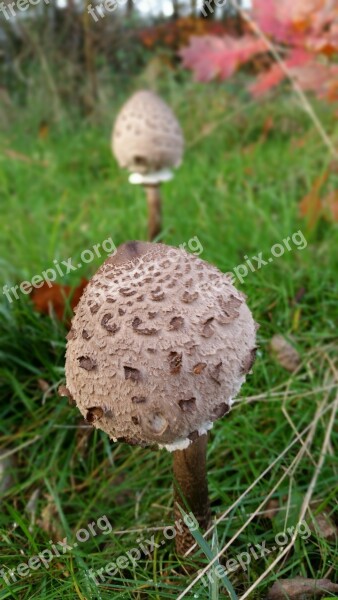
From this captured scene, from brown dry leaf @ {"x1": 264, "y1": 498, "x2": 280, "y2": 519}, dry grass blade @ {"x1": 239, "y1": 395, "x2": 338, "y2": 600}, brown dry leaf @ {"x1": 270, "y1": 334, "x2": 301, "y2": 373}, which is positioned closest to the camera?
dry grass blade @ {"x1": 239, "y1": 395, "x2": 338, "y2": 600}

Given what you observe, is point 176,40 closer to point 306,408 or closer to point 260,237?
point 260,237

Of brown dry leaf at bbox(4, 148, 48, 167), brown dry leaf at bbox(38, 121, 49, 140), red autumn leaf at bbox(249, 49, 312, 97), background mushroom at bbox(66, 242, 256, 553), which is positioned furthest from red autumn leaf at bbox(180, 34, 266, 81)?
background mushroom at bbox(66, 242, 256, 553)

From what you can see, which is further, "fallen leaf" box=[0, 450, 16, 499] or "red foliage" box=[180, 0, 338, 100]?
"red foliage" box=[180, 0, 338, 100]

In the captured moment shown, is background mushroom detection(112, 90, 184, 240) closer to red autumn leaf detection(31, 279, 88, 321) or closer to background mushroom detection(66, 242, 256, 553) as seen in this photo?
red autumn leaf detection(31, 279, 88, 321)

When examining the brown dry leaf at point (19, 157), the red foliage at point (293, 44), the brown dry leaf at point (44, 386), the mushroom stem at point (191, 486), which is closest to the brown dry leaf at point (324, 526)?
the mushroom stem at point (191, 486)

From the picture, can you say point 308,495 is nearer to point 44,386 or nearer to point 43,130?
point 44,386

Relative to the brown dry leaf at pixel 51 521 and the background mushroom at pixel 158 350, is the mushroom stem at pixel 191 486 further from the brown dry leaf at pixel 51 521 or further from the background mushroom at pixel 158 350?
the brown dry leaf at pixel 51 521

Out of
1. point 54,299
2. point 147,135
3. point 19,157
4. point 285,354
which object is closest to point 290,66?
point 147,135
